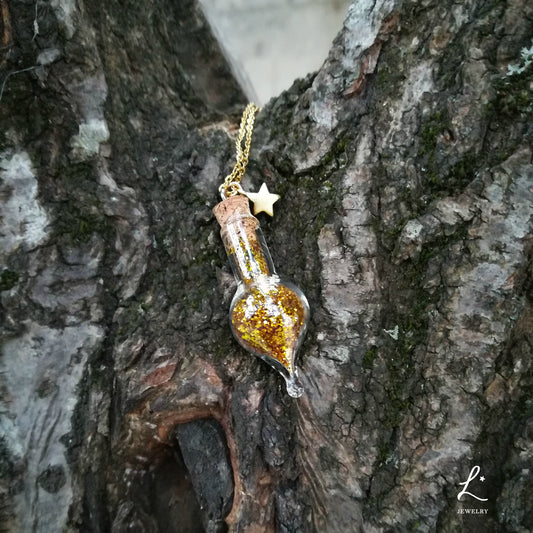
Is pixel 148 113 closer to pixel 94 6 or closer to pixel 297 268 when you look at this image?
pixel 94 6

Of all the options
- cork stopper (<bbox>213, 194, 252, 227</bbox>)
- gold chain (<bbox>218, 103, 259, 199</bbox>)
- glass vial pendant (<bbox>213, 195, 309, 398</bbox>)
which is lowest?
glass vial pendant (<bbox>213, 195, 309, 398</bbox>)

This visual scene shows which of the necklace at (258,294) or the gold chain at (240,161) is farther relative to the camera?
the gold chain at (240,161)

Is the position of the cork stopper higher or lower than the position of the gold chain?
lower

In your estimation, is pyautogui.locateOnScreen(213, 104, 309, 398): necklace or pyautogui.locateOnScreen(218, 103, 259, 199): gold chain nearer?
pyautogui.locateOnScreen(213, 104, 309, 398): necklace

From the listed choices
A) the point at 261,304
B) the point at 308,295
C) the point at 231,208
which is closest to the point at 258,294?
the point at 261,304

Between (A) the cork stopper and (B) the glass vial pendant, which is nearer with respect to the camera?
(B) the glass vial pendant
